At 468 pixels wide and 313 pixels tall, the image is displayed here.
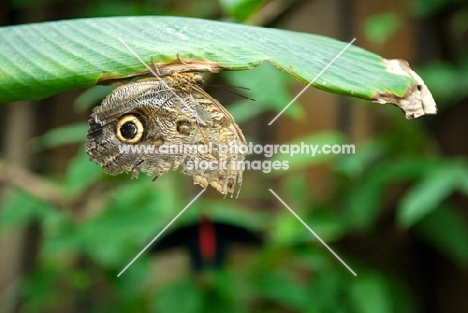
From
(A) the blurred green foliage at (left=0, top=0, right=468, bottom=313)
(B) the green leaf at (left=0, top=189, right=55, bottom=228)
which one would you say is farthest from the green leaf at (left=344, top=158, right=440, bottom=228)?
(B) the green leaf at (left=0, top=189, right=55, bottom=228)

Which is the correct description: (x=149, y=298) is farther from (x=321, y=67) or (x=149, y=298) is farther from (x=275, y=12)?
(x=321, y=67)

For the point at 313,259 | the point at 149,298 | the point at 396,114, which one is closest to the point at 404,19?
the point at 396,114

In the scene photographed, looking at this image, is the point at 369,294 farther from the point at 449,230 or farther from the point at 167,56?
the point at 167,56

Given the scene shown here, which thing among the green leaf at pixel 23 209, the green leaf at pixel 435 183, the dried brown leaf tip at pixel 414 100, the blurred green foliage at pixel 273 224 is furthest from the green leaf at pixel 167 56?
the green leaf at pixel 23 209

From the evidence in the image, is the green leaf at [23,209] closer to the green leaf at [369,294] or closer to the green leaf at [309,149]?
the green leaf at [309,149]

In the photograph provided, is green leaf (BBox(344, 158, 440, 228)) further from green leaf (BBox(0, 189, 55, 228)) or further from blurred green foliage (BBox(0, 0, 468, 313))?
green leaf (BBox(0, 189, 55, 228))

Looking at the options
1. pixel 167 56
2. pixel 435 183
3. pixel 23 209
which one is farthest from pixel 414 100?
pixel 23 209
